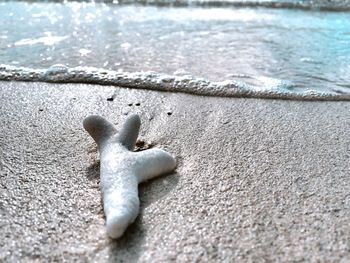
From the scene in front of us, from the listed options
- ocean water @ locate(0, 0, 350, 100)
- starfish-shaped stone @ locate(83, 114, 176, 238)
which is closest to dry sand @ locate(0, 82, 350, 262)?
starfish-shaped stone @ locate(83, 114, 176, 238)

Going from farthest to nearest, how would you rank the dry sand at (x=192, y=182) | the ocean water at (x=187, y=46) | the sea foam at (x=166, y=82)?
1. the ocean water at (x=187, y=46)
2. the sea foam at (x=166, y=82)
3. the dry sand at (x=192, y=182)

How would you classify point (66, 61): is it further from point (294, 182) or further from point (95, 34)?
point (294, 182)

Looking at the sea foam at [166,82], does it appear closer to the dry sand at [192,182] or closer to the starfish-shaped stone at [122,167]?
the dry sand at [192,182]

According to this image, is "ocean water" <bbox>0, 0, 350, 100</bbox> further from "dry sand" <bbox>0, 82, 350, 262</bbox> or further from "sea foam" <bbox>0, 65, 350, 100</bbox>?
"dry sand" <bbox>0, 82, 350, 262</bbox>

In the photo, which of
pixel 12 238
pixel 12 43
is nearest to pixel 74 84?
pixel 12 43

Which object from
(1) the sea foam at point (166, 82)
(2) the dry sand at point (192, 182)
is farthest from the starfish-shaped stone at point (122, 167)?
(1) the sea foam at point (166, 82)

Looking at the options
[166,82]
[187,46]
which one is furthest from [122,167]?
[187,46]
